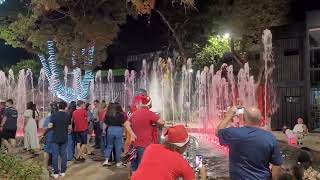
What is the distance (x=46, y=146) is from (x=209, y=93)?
65.8 ft

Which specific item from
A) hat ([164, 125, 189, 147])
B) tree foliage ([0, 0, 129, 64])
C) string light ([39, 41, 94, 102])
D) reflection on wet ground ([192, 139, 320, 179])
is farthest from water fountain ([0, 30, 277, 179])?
hat ([164, 125, 189, 147])

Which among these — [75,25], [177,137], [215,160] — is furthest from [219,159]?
[75,25]

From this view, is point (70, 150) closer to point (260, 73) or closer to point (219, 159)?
point (219, 159)

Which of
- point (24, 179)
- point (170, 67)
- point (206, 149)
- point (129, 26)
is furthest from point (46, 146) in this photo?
point (129, 26)

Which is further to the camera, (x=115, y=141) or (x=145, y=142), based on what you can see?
(x=115, y=141)

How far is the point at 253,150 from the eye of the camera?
4.70 m

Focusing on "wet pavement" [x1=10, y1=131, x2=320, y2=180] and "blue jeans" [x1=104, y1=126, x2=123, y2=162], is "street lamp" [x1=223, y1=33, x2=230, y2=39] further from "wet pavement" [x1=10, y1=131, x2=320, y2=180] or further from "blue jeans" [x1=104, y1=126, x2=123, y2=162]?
"blue jeans" [x1=104, y1=126, x2=123, y2=162]

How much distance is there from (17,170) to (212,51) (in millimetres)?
21903

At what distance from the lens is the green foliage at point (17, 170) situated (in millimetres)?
7766

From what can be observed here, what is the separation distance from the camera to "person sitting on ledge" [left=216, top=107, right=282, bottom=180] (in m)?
4.68

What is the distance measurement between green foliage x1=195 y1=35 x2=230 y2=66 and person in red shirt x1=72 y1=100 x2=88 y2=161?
17.4 metres

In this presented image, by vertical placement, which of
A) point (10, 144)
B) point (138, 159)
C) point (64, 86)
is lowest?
point (10, 144)

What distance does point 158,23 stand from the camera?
3356 centimetres

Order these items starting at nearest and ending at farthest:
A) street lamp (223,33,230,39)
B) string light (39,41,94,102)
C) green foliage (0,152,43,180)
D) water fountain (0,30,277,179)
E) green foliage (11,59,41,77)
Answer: green foliage (0,152,43,180)
water fountain (0,30,277,179)
street lamp (223,33,230,39)
string light (39,41,94,102)
green foliage (11,59,41,77)
